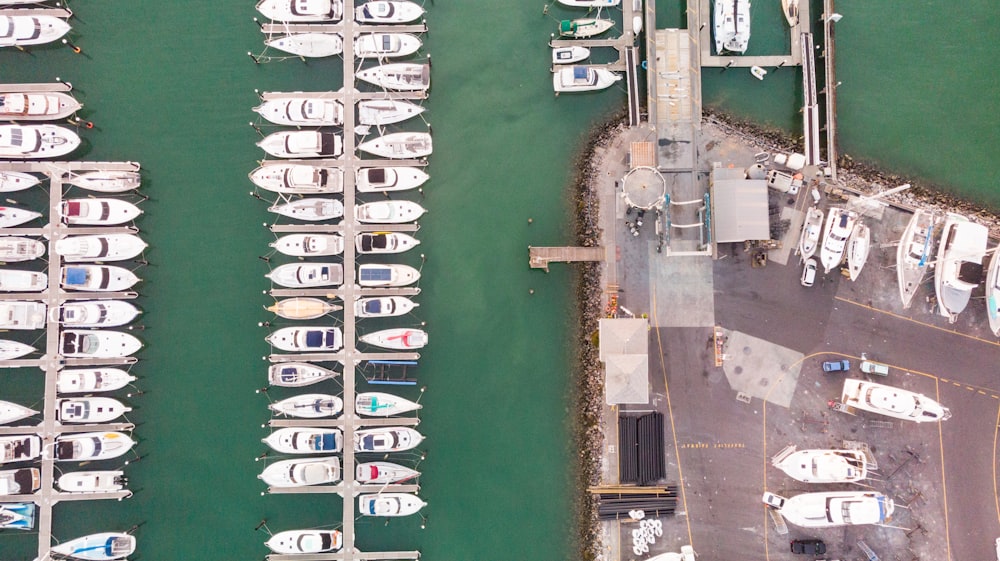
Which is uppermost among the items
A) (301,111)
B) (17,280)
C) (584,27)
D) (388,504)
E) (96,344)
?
(584,27)

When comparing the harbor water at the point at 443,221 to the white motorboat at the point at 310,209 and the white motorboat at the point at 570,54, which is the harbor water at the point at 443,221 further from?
the white motorboat at the point at 310,209

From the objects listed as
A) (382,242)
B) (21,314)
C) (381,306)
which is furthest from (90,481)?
(382,242)

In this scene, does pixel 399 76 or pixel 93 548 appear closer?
pixel 93 548

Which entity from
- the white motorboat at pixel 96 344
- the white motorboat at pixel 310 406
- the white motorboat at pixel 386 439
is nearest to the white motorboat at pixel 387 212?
the white motorboat at pixel 310 406

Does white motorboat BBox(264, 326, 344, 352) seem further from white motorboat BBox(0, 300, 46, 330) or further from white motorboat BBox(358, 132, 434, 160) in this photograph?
white motorboat BBox(0, 300, 46, 330)

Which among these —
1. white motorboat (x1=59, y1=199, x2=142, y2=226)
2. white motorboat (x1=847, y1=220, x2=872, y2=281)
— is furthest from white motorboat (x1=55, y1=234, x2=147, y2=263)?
white motorboat (x1=847, y1=220, x2=872, y2=281)

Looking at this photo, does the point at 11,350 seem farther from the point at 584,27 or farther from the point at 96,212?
the point at 584,27
